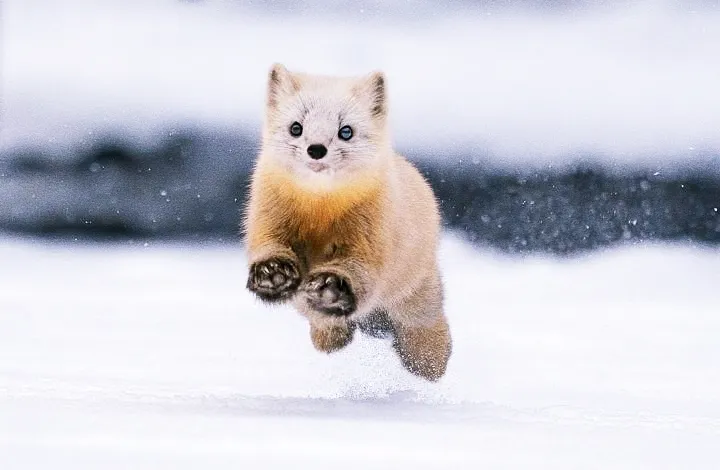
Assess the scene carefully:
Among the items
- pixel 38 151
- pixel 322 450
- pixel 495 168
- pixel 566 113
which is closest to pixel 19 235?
pixel 38 151

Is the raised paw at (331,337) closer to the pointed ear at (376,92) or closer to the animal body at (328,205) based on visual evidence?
the animal body at (328,205)

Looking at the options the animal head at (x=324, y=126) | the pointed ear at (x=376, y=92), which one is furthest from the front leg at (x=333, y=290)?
the pointed ear at (x=376, y=92)

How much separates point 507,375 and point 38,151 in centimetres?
473

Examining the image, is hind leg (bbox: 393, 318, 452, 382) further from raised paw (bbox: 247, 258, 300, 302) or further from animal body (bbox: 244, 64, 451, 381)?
raised paw (bbox: 247, 258, 300, 302)

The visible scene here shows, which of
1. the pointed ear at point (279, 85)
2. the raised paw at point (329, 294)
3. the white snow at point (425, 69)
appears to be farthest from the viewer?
the white snow at point (425, 69)

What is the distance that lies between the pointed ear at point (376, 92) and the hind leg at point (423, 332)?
31.7 inches

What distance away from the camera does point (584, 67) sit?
8.73 metres

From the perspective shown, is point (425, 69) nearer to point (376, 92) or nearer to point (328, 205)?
point (376, 92)

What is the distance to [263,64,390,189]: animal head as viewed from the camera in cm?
381

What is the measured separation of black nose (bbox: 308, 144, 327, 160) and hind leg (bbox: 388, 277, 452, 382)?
93 centimetres

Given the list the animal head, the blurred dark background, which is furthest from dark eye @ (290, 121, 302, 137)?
the blurred dark background

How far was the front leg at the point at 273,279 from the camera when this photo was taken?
3695 mm

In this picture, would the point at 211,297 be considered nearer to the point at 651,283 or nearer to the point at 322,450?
the point at 651,283

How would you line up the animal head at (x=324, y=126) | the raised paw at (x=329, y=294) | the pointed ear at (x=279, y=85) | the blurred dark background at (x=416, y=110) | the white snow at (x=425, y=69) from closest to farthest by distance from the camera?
the raised paw at (x=329, y=294)
the animal head at (x=324, y=126)
the pointed ear at (x=279, y=85)
the blurred dark background at (x=416, y=110)
the white snow at (x=425, y=69)
